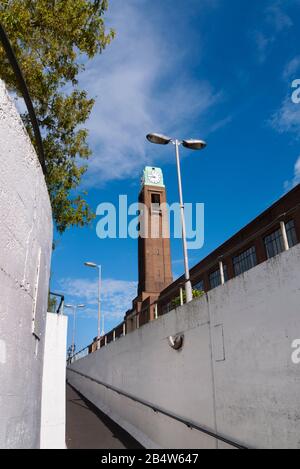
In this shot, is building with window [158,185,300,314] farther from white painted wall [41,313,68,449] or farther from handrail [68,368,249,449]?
white painted wall [41,313,68,449]

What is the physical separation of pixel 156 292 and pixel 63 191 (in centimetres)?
5021

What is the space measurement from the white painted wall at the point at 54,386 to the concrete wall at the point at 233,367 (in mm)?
2746

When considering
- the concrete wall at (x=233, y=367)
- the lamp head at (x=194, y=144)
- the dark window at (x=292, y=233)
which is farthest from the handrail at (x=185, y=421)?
the dark window at (x=292, y=233)

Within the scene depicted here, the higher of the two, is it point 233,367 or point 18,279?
point 18,279

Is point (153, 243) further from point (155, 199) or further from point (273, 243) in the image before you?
point (273, 243)

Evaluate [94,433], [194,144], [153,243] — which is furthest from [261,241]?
[153,243]

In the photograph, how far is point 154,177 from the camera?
2581 inches

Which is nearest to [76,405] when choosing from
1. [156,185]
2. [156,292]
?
[156,292]

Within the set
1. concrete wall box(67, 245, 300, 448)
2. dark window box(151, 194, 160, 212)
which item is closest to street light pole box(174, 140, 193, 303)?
concrete wall box(67, 245, 300, 448)

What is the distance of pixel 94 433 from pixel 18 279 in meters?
8.94

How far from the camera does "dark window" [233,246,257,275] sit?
3105 centimetres

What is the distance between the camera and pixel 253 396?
5680mm

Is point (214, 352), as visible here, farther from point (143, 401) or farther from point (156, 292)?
point (156, 292)

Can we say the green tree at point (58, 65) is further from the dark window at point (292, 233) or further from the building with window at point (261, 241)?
the dark window at point (292, 233)
